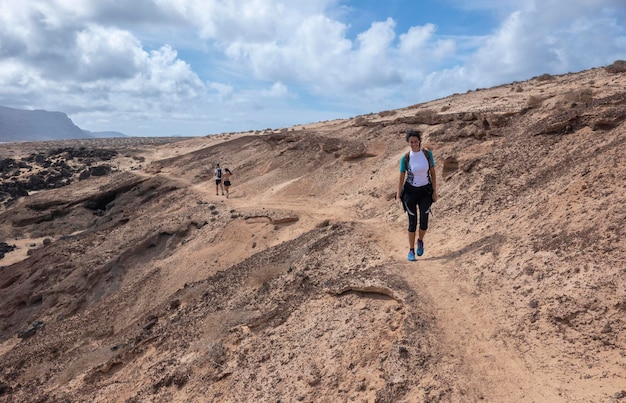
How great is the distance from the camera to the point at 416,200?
671 cm

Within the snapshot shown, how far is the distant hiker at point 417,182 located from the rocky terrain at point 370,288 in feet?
2.00

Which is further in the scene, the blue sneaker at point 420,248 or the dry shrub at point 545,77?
the dry shrub at point 545,77

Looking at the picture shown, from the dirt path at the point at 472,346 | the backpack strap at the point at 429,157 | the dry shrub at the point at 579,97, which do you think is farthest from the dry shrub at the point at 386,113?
the dirt path at the point at 472,346

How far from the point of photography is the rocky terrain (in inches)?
171

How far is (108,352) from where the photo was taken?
27.9ft

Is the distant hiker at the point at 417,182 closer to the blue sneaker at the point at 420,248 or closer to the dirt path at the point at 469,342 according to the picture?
the blue sneaker at the point at 420,248

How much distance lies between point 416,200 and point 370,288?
1.68m

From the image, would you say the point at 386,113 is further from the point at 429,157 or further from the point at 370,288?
the point at 370,288

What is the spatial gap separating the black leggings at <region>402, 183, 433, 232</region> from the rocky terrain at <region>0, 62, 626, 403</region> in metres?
0.61

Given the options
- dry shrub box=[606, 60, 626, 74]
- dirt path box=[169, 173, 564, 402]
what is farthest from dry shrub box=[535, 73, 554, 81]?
dirt path box=[169, 173, 564, 402]

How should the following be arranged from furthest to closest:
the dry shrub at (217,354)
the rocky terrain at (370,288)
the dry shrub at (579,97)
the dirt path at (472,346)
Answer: the dry shrub at (579,97) → the dry shrub at (217,354) → the rocky terrain at (370,288) → the dirt path at (472,346)

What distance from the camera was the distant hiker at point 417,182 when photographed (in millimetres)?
6492

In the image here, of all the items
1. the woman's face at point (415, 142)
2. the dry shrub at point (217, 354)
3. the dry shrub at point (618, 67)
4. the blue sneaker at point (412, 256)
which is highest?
the dry shrub at point (618, 67)

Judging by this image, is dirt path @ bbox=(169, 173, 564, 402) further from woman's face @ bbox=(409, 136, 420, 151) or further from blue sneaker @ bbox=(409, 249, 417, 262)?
woman's face @ bbox=(409, 136, 420, 151)
